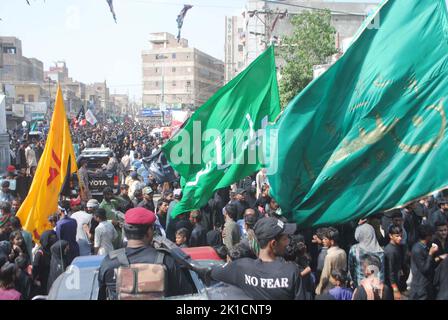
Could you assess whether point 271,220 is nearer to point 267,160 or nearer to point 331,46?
point 267,160

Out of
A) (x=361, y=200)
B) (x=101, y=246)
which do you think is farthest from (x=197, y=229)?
(x=361, y=200)

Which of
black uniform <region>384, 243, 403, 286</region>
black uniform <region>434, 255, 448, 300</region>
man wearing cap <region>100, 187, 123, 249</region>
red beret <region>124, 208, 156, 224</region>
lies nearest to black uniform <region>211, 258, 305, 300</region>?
red beret <region>124, 208, 156, 224</region>

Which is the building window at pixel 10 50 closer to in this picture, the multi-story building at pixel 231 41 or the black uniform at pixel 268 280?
the multi-story building at pixel 231 41

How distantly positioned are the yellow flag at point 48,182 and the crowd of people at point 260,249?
0.21 meters

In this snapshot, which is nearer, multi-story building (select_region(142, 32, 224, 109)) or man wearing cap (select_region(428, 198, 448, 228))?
man wearing cap (select_region(428, 198, 448, 228))

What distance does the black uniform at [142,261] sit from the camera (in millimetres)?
4215

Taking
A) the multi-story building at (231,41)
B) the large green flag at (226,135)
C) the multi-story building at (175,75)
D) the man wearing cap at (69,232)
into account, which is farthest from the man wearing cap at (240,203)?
the multi-story building at (175,75)

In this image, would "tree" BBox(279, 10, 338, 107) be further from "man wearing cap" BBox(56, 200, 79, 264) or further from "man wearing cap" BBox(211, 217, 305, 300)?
"man wearing cap" BBox(211, 217, 305, 300)

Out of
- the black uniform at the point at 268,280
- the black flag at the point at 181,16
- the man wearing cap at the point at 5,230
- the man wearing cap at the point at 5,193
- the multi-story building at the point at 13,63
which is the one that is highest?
the multi-story building at the point at 13,63

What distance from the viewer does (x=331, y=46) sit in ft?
103

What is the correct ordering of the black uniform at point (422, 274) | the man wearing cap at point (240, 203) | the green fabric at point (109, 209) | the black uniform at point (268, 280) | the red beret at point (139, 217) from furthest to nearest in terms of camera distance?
the man wearing cap at point (240, 203), the green fabric at point (109, 209), the black uniform at point (422, 274), the red beret at point (139, 217), the black uniform at point (268, 280)

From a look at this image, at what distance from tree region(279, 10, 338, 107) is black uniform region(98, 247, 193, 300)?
83.0 feet

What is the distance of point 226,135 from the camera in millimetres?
7516

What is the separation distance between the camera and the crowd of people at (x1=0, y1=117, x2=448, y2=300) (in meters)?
4.12
